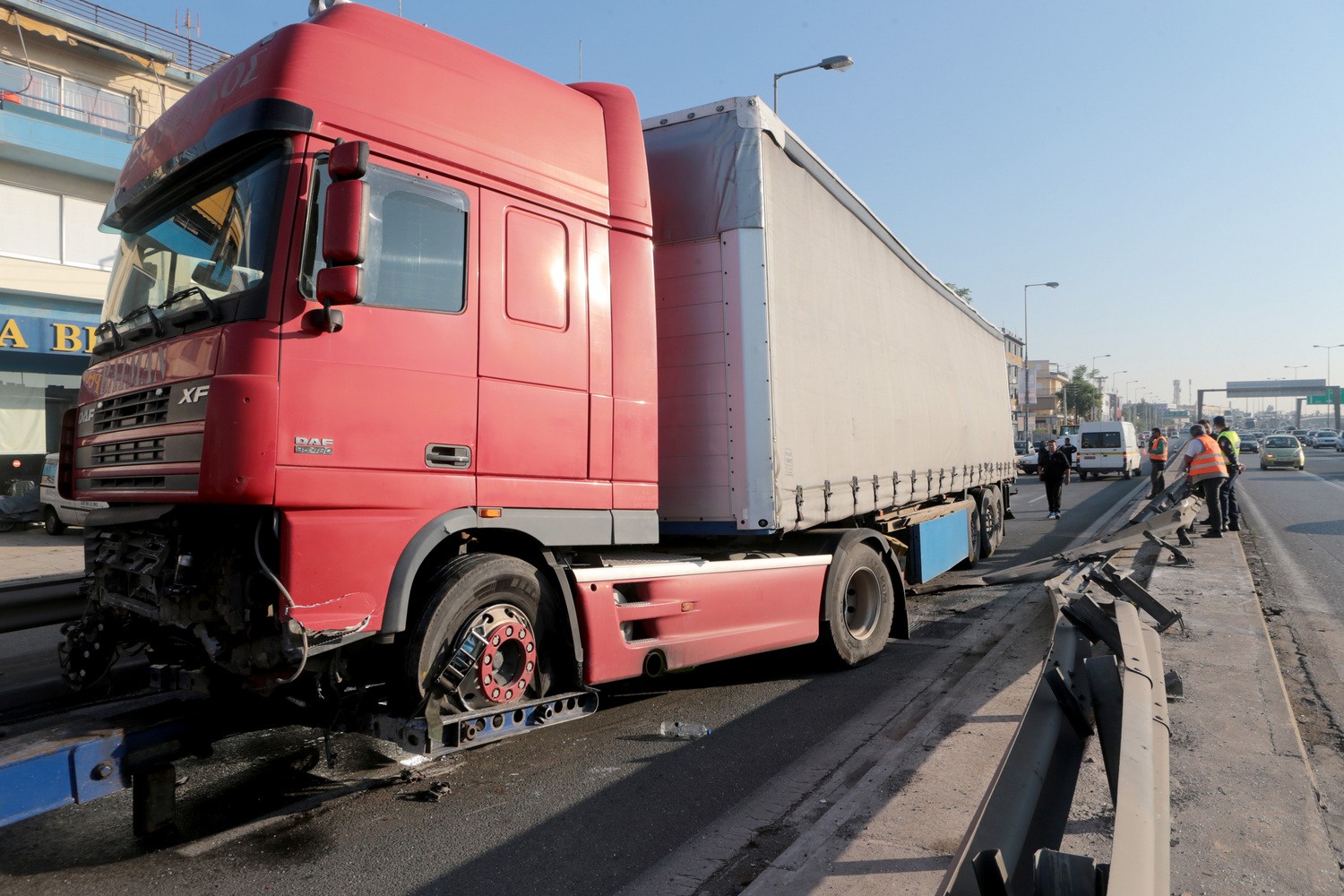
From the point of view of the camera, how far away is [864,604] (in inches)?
276

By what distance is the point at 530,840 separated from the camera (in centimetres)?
366

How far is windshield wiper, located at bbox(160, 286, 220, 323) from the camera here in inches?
143

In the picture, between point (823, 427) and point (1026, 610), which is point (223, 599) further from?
point (1026, 610)

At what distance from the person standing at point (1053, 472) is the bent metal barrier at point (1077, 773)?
1448cm

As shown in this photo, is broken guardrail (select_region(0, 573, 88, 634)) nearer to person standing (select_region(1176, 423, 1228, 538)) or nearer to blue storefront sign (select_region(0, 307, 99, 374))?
blue storefront sign (select_region(0, 307, 99, 374))

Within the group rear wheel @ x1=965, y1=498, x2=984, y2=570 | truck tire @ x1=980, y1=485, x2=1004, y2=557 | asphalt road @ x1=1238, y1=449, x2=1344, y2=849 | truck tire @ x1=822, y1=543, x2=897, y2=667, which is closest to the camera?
asphalt road @ x1=1238, y1=449, x2=1344, y2=849

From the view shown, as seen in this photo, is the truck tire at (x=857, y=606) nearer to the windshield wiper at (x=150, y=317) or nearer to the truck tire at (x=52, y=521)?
the windshield wiper at (x=150, y=317)

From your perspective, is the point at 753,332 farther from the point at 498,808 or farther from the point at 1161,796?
the point at 1161,796

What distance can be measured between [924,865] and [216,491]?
3.04 meters

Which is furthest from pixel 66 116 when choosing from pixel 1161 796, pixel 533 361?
pixel 1161 796

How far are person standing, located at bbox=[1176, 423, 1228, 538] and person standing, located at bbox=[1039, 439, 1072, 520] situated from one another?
4904 millimetres

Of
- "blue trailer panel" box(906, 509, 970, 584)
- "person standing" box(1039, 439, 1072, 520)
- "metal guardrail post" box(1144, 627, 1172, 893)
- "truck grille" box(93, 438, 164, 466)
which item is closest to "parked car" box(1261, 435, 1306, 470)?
"person standing" box(1039, 439, 1072, 520)

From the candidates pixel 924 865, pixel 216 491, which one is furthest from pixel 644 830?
pixel 216 491

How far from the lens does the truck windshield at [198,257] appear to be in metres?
3.68
